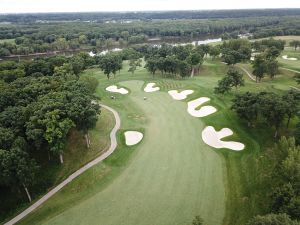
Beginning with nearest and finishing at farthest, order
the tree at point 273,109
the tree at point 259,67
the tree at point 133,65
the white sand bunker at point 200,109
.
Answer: the tree at point 273,109 < the white sand bunker at point 200,109 < the tree at point 259,67 < the tree at point 133,65

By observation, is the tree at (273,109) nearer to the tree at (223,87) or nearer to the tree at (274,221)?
the tree at (223,87)

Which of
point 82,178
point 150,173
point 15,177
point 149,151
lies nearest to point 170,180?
point 150,173

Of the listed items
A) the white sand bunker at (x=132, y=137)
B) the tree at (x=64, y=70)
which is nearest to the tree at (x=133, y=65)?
the tree at (x=64, y=70)

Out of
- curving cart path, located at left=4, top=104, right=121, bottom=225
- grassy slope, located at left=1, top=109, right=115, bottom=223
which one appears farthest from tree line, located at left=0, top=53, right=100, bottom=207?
curving cart path, located at left=4, top=104, right=121, bottom=225

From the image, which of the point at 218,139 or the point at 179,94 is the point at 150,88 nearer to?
the point at 179,94

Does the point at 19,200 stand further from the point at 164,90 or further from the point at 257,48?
the point at 257,48

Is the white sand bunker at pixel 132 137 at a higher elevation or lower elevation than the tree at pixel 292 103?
lower

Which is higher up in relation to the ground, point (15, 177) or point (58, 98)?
point (58, 98)
